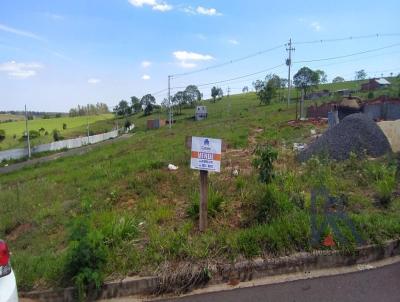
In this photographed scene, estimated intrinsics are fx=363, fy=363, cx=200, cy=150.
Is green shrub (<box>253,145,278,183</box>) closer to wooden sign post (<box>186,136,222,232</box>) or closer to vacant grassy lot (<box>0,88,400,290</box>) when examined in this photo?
vacant grassy lot (<box>0,88,400,290</box>)

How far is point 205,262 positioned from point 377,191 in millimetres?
3219

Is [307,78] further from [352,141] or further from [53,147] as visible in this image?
[352,141]

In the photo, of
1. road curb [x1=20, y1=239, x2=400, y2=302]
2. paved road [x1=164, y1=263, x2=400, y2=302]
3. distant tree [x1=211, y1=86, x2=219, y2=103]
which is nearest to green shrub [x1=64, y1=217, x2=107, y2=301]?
road curb [x1=20, y1=239, x2=400, y2=302]

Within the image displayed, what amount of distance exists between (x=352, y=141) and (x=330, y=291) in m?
5.54

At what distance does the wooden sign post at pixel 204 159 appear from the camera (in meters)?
4.79

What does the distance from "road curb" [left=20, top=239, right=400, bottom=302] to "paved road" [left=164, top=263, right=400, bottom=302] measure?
20cm

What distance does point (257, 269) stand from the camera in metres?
4.01

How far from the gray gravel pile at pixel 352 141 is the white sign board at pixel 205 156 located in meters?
4.29

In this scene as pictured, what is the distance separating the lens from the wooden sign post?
479cm

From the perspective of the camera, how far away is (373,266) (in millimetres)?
4109

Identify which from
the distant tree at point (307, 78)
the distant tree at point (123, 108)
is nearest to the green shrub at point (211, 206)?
the distant tree at point (307, 78)

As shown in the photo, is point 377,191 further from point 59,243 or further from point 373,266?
point 59,243

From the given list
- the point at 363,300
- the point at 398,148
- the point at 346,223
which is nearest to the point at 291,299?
the point at 363,300

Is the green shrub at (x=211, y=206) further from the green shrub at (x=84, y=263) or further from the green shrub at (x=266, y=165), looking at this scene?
the green shrub at (x=84, y=263)
